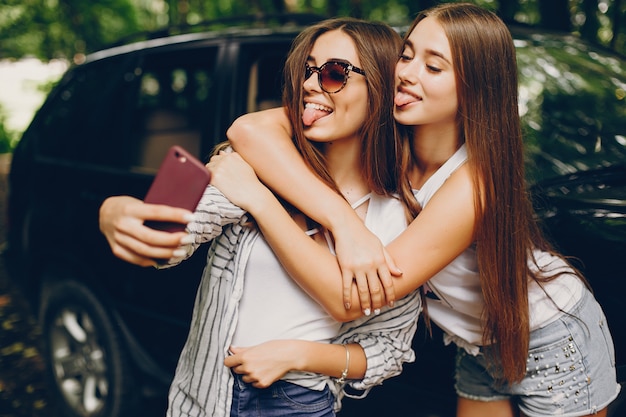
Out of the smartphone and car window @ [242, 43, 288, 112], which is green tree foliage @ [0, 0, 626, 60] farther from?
the smartphone

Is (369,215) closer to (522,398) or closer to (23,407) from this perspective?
(522,398)

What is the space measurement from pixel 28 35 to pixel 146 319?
10970 millimetres

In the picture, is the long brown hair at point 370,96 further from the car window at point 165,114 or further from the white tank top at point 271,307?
the car window at point 165,114

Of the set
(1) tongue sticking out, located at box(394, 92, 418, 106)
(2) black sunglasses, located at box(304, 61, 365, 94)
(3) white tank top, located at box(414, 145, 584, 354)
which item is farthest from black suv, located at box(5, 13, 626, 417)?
(2) black sunglasses, located at box(304, 61, 365, 94)

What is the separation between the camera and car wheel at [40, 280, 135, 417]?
2.86m

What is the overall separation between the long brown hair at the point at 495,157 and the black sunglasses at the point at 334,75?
0.89ft

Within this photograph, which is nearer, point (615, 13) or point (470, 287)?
point (470, 287)

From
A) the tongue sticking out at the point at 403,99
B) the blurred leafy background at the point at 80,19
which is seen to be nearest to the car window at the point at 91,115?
the tongue sticking out at the point at 403,99

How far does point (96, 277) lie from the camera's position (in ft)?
9.52

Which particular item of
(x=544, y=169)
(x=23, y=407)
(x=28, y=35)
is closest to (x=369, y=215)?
(x=544, y=169)

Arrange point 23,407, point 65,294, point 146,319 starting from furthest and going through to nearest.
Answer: point 23,407 → point 65,294 → point 146,319

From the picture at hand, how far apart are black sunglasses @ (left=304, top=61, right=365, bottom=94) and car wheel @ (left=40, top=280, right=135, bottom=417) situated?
190 centimetres

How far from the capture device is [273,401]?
152 cm

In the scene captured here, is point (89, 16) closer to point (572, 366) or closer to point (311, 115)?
point (311, 115)
